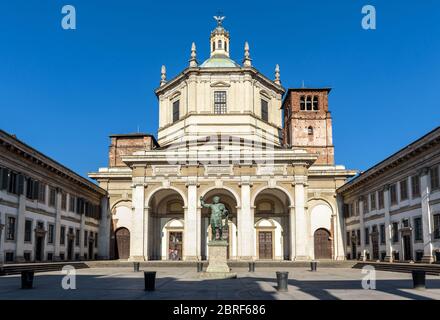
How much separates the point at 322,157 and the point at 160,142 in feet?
57.7

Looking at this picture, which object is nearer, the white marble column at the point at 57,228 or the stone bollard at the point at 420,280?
the stone bollard at the point at 420,280

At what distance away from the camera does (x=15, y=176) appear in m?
34.0

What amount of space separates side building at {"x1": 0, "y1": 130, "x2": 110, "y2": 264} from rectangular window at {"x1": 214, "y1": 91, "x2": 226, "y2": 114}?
14543 mm

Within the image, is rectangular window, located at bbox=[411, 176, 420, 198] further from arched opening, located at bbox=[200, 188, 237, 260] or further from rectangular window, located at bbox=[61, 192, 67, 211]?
rectangular window, located at bbox=[61, 192, 67, 211]

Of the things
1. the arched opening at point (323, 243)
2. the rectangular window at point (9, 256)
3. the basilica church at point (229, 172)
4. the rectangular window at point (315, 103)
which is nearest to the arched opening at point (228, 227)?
the basilica church at point (229, 172)

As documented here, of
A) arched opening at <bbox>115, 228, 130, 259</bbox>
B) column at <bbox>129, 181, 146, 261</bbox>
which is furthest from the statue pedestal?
arched opening at <bbox>115, 228, 130, 259</bbox>

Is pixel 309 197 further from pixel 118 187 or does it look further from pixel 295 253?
pixel 118 187

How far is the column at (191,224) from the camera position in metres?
45.1

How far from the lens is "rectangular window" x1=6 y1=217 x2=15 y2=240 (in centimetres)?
3316

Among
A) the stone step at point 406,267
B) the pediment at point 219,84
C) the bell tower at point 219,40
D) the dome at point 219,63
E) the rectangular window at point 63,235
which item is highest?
the bell tower at point 219,40

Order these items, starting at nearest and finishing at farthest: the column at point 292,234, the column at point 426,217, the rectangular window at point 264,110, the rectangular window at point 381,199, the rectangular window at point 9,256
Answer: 1. the column at point 426,217
2. the rectangular window at point 9,256
3. the rectangular window at point 381,199
4. the column at point 292,234
5. the rectangular window at point 264,110

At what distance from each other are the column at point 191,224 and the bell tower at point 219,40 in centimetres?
1890

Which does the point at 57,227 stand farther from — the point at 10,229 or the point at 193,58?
the point at 193,58

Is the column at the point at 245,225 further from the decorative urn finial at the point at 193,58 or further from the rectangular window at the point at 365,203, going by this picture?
the decorative urn finial at the point at 193,58
